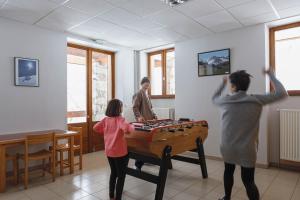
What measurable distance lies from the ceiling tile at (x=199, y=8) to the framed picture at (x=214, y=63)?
113 centimetres

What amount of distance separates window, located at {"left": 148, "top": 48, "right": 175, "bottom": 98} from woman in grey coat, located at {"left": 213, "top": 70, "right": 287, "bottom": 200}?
3297 mm

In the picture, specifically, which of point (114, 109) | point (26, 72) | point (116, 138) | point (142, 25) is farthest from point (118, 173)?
point (142, 25)

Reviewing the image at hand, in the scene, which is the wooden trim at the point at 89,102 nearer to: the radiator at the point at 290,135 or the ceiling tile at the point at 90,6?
the ceiling tile at the point at 90,6

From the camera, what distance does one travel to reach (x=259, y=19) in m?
3.56

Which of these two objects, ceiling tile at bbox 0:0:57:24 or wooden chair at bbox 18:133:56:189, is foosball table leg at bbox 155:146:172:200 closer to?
wooden chair at bbox 18:133:56:189

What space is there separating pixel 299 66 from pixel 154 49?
126 inches

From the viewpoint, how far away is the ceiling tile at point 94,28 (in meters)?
3.67

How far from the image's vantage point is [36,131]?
3.75m

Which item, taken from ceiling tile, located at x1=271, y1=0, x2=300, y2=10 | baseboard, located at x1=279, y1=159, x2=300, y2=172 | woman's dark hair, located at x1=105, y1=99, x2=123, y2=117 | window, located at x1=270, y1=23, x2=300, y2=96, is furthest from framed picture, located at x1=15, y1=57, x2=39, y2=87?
baseboard, located at x1=279, y1=159, x2=300, y2=172

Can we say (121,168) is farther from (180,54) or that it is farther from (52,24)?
(180,54)

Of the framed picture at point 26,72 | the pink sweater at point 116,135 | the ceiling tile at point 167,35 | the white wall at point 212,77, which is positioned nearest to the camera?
the pink sweater at point 116,135

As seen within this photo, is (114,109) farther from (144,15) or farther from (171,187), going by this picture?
(144,15)

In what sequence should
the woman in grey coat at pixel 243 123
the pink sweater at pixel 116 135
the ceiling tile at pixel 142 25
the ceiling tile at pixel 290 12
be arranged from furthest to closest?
1. the ceiling tile at pixel 142 25
2. the ceiling tile at pixel 290 12
3. the pink sweater at pixel 116 135
4. the woman in grey coat at pixel 243 123

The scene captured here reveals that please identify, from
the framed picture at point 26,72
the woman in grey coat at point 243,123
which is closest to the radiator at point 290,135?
the woman in grey coat at point 243,123
